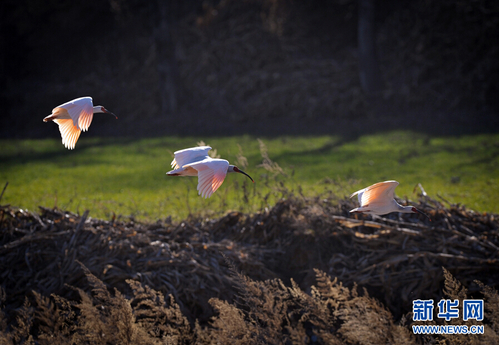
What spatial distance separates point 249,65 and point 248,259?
1190 cm

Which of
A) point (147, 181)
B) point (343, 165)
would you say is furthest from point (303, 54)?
point (147, 181)

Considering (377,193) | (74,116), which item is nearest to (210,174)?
(74,116)

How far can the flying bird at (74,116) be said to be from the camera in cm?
225

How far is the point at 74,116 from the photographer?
2.24 m

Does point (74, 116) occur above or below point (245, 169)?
above

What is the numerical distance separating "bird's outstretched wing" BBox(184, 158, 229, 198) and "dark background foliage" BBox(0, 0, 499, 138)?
9329 mm

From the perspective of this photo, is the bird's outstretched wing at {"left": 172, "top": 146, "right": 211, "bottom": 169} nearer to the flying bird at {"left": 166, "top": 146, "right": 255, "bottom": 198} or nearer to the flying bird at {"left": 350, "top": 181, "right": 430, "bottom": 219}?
the flying bird at {"left": 166, "top": 146, "right": 255, "bottom": 198}

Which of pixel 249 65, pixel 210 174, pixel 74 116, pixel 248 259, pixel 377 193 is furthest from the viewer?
pixel 249 65

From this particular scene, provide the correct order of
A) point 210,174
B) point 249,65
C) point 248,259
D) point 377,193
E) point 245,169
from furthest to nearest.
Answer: point 249,65 → point 245,169 → point 248,259 → point 377,193 → point 210,174

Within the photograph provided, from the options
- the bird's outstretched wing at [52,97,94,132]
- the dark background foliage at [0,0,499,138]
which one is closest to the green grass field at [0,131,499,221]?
the dark background foliage at [0,0,499,138]

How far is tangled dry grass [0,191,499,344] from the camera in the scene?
11.8ft

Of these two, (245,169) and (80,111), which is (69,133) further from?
(245,169)

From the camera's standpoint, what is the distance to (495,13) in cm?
1202

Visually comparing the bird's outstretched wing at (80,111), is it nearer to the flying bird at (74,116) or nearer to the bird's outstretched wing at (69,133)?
the flying bird at (74,116)
